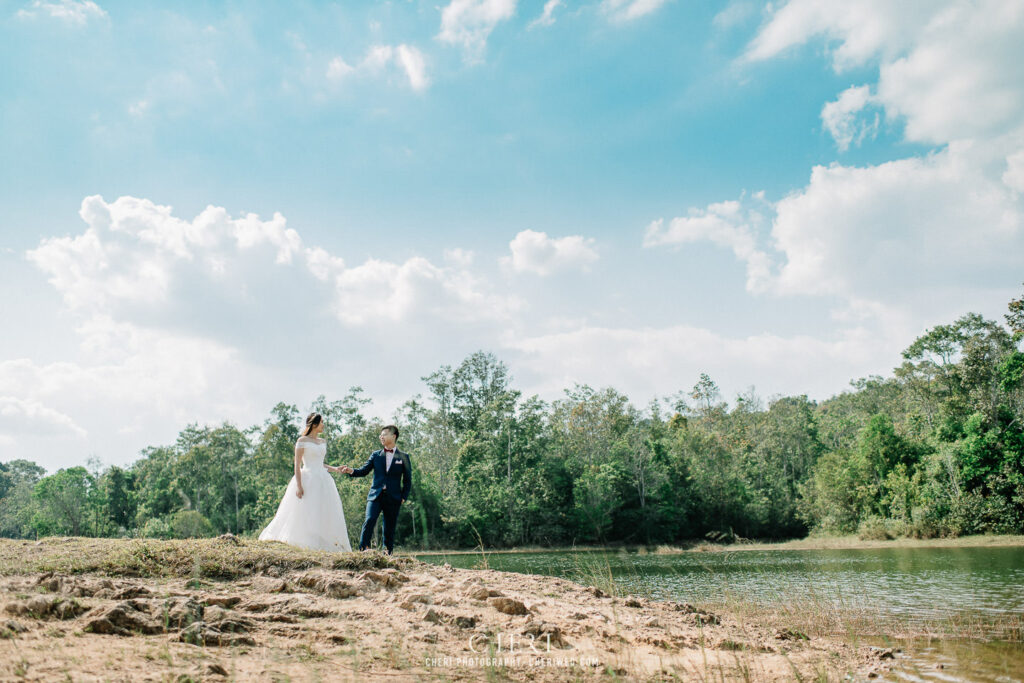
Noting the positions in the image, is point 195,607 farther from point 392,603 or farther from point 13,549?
point 13,549

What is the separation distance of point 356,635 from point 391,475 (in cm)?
489

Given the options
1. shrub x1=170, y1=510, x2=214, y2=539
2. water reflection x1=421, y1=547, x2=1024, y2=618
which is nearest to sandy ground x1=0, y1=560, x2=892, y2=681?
water reflection x1=421, y1=547, x2=1024, y2=618

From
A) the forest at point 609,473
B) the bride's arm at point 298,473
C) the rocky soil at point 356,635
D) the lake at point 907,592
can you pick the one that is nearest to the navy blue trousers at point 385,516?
the bride's arm at point 298,473

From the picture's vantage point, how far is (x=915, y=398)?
51.4 m

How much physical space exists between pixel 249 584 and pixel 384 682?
2803mm

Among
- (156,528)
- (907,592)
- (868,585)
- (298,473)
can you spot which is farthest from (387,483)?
(156,528)

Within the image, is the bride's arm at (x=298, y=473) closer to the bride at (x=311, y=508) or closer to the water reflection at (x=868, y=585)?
the bride at (x=311, y=508)

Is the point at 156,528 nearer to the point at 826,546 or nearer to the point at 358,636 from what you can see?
the point at 826,546

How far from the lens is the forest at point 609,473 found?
42188mm

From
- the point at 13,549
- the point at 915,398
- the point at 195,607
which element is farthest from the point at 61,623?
the point at 915,398

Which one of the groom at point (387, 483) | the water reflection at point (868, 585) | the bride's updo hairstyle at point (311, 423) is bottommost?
the water reflection at point (868, 585)

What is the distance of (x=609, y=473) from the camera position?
5122cm

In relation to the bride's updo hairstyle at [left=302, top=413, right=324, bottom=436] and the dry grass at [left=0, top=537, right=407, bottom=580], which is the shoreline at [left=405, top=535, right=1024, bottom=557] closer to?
the bride's updo hairstyle at [left=302, top=413, right=324, bottom=436]

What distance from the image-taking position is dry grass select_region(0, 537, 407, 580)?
6.07 meters
